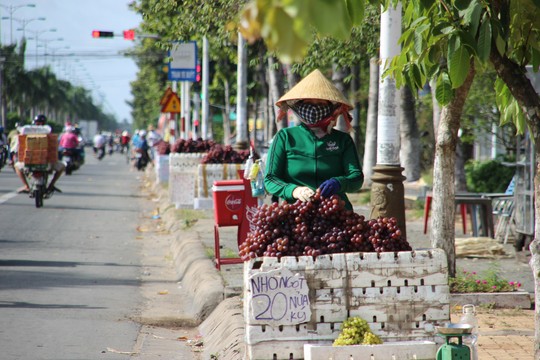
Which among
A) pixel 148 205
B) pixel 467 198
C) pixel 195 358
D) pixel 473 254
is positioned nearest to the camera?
pixel 195 358

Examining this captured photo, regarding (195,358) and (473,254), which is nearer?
(195,358)

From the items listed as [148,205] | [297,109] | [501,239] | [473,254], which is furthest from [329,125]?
[148,205]

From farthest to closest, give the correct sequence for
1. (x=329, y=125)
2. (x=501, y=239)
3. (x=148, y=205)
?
(x=148, y=205) → (x=501, y=239) → (x=329, y=125)

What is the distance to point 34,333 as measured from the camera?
841cm

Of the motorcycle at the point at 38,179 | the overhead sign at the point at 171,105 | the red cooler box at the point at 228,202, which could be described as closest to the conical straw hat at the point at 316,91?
the red cooler box at the point at 228,202

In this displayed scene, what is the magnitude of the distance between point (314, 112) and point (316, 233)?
55.7 inches

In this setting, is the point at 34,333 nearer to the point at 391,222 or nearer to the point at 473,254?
the point at 391,222

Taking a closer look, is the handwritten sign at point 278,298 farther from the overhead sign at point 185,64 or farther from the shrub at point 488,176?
the overhead sign at point 185,64

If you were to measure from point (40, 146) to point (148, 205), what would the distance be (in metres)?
3.98

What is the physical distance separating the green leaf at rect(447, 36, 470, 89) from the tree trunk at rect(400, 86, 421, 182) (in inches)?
727

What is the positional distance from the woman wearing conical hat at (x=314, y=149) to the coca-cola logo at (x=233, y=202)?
164 inches

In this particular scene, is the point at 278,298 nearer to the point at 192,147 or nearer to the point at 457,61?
the point at 457,61

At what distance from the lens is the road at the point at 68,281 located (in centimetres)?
812

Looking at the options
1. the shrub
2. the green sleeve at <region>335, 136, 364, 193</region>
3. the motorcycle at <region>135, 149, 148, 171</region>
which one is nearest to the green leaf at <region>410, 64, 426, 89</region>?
the green sleeve at <region>335, 136, 364, 193</region>
